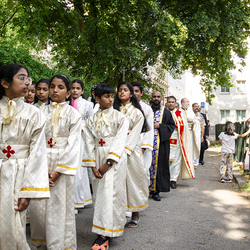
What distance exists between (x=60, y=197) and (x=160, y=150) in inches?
162

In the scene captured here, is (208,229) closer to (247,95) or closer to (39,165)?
(39,165)

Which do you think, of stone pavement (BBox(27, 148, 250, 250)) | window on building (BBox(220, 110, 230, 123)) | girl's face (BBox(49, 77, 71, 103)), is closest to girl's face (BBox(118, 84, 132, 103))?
girl's face (BBox(49, 77, 71, 103))

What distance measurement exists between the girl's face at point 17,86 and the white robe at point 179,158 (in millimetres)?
6425

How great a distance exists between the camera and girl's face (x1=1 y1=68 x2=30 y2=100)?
A: 3041 millimetres

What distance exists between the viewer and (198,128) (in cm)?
1195

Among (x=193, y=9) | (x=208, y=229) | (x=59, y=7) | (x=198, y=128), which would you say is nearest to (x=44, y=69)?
(x=59, y=7)

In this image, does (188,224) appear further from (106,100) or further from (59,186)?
(59,186)

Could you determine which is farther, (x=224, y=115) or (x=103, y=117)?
(x=224, y=115)

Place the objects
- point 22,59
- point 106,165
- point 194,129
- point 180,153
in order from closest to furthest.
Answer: point 106,165, point 22,59, point 180,153, point 194,129

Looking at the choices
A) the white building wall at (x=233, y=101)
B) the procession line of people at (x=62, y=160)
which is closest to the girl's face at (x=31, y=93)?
the procession line of people at (x=62, y=160)

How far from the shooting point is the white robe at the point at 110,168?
4285 mm

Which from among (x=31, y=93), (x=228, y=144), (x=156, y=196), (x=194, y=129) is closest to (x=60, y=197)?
(x=31, y=93)

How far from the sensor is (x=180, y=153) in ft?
31.0

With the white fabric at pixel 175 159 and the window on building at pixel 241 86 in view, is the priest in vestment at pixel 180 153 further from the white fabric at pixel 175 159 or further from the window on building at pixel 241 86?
the window on building at pixel 241 86
